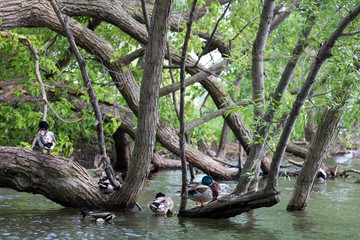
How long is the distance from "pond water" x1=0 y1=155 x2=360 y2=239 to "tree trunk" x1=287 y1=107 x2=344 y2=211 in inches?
11.8

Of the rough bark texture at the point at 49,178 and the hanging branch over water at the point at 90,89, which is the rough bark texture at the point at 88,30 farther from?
the rough bark texture at the point at 49,178

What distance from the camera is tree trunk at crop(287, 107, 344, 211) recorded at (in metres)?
8.20

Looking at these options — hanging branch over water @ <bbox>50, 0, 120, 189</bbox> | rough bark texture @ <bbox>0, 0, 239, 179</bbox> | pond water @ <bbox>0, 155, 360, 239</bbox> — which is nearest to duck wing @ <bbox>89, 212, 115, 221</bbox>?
pond water @ <bbox>0, 155, 360, 239</bbox>

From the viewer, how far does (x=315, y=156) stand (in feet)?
28.0

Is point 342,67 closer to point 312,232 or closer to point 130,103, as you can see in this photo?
point 312,232

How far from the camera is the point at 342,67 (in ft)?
18.9

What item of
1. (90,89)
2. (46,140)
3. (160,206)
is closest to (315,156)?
(160,206)

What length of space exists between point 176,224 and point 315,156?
2924 millimetres

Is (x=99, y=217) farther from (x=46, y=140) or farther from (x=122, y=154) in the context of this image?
(x=122, y=154)

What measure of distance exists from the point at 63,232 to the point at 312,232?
4.02 m

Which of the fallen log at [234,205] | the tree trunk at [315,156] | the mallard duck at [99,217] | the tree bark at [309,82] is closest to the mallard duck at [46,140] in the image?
the mallard duck at [99,217]

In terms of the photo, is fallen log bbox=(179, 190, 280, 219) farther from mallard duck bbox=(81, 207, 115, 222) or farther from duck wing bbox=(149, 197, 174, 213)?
mallard duck bbox=(81, 207, 115, 222)

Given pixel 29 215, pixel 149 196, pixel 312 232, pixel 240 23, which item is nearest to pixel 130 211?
pixel 29 215

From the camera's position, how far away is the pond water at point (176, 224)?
23.2ft
